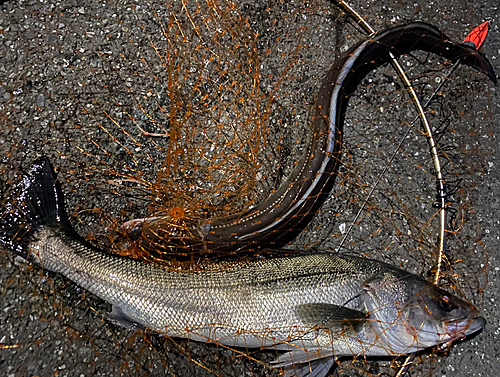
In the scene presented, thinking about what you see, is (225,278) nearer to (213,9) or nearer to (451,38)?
(213,9)

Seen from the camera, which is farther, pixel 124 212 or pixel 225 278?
pixel 124 212

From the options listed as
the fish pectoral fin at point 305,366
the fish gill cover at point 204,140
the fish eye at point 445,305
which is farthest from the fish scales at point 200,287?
the fish eye at point 445,305

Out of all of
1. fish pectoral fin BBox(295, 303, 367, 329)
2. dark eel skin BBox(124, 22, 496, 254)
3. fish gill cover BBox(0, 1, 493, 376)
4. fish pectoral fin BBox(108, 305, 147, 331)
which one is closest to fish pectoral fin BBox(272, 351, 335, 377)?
fish gill cover BBox(0, 1, 493, 376)

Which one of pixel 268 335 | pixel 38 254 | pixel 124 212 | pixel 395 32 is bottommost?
pixel 38 254

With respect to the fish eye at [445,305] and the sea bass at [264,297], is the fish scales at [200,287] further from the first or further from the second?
the fish eye at [445,305]

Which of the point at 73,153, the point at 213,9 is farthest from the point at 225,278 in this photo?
the point at 213,9

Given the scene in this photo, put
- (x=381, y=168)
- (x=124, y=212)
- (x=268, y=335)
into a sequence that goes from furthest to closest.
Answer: (x=381, y=168)
(x=124, y=212)
(x=268, y=335)

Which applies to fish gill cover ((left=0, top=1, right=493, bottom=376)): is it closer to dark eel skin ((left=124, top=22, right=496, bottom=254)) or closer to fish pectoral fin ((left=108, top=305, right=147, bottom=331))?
dark eel skin ((left=124, top=22, right=496, bottom=254))
